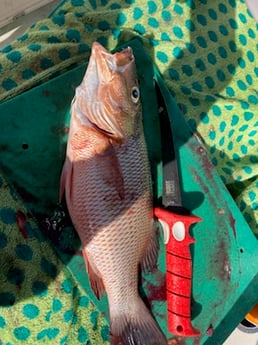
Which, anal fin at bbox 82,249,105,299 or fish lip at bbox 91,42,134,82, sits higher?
fish lip at bbox 91,42,134,82

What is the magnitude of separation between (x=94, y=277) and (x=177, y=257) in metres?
0.28

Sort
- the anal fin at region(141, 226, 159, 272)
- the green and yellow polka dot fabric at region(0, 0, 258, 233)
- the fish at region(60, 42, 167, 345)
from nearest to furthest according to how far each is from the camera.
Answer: the fish at region(60, 42, 167, 345), the anal fin at region(141, 226, 159, 272), the green and yellow polka dot fabric at region(0, 0, 258, 233)

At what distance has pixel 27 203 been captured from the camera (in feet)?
4.55

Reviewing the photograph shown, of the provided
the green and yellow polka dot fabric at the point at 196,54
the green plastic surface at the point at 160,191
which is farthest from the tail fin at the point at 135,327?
the green and yellow polka dot fabric at the point at 196,54

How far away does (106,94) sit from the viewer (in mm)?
1331

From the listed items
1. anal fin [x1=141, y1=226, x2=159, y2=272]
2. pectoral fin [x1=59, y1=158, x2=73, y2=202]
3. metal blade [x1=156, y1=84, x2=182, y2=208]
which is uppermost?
pectoral fin [x1=59, y1=158, x2=73, y2=202]

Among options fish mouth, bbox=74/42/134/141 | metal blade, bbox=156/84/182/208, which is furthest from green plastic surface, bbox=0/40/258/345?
fish mouth, bbox=74/42/134/141

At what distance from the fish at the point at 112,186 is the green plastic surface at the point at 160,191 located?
9cm

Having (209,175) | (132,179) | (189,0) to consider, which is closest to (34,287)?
(132,179)

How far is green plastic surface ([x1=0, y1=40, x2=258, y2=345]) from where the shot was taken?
4.60ft

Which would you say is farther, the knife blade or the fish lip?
the knife blade

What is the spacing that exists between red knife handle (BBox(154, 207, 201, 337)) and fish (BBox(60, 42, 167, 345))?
0.29 feet

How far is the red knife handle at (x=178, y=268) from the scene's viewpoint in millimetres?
1458

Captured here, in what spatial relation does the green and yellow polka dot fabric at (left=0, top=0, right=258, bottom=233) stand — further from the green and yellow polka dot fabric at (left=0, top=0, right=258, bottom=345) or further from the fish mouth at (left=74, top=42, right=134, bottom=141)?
the fish mouth at (left=74, top=42, right=134, bottom=141)
